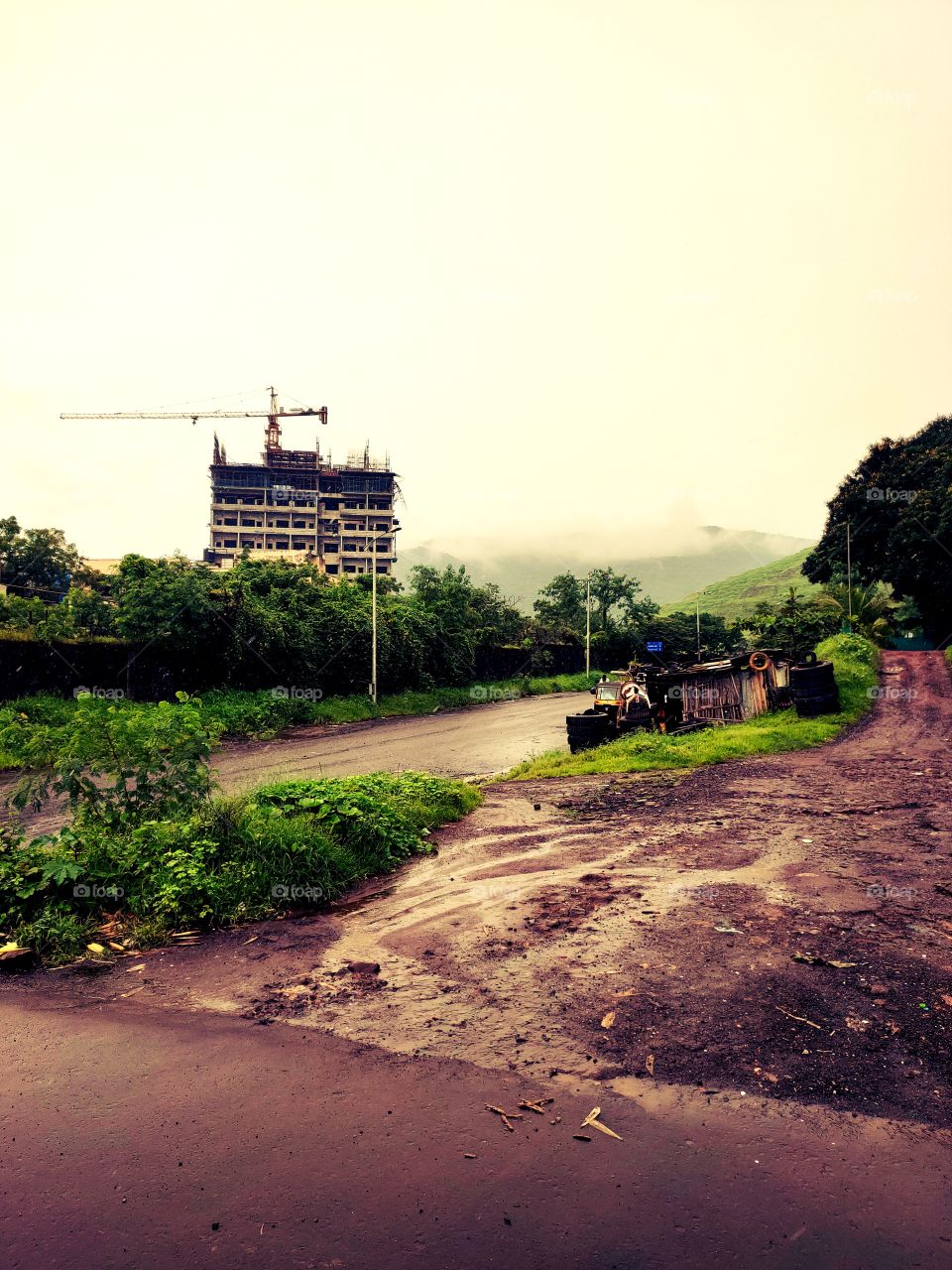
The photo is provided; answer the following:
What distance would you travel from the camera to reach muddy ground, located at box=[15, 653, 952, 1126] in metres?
4.89

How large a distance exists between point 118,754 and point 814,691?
60.0 ft

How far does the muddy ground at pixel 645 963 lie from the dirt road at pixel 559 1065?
0.10 ft

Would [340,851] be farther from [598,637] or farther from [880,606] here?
[598,637]

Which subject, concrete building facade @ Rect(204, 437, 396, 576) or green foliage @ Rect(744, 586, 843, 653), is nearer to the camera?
green foliage @ Rect(744, 586, 843, 653)

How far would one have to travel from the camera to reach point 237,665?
2778 cm

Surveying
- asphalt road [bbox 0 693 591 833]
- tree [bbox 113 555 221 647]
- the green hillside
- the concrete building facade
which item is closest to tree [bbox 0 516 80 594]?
tree [bbox 113 555 221 647]

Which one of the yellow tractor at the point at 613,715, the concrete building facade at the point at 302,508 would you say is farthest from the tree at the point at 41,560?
the concrete building facade at the point at 302,508

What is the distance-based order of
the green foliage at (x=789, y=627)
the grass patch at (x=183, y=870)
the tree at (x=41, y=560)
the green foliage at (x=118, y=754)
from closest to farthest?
the grass patch at (x=183, y=870)
the green foliage at (x=118, y=754)
the green foliage at (x=789, y=627)
the tree at (x=41, y=560)

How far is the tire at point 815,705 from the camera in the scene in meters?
20.4

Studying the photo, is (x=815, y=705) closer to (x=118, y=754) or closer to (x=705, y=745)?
(x=705, y=745)

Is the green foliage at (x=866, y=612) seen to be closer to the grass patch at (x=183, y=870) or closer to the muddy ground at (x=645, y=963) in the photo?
the muddy ground at (x=645, y=963)

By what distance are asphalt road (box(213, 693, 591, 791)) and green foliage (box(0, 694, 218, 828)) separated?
22.5ft

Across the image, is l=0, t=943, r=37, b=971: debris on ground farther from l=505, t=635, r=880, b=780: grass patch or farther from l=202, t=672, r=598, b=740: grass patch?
l=202, t=672, r=598, b=740: grass patch

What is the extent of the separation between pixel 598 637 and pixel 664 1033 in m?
51.6
